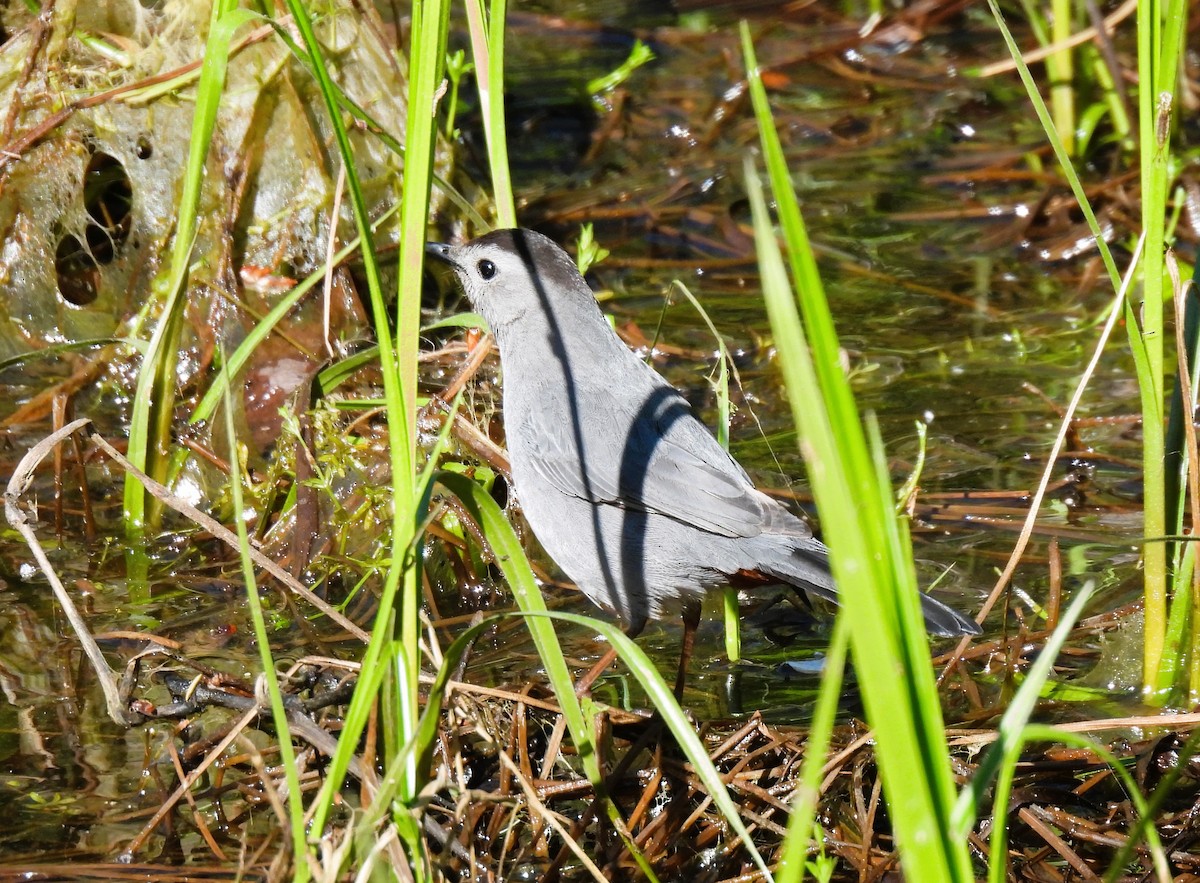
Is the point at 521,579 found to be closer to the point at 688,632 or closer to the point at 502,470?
the point at 688,632

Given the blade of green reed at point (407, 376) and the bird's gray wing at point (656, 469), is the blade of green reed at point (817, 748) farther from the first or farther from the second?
the bird's gray wing at point (656, 469)

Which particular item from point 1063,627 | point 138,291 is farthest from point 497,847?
point 138,291

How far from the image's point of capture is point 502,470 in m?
4.18

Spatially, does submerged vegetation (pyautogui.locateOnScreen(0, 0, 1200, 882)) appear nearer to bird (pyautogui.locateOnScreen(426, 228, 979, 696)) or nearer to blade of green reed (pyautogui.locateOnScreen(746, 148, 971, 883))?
blade of green reed (pyautogui.locateOnScreen(746, 148, 971, 883))

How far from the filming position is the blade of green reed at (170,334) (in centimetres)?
319

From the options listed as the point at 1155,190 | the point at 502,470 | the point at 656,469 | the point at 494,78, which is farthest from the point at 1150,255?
the point at 502,470

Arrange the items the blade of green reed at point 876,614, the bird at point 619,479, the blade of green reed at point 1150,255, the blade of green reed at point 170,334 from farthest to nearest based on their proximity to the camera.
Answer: the bird at point 619,479, the blade of green reed at point 170,334, the blade of green reed at point 1150,255, the blade of green reed at point 876,614

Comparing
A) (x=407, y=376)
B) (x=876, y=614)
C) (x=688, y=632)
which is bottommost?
(x=688, y=632)

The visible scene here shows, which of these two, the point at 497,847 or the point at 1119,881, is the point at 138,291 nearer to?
the point at 497,847

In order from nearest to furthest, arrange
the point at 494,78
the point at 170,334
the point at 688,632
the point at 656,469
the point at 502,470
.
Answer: the point at 494,78 < the point at 656,469 < the point at 688,632 < the point at 170,334 < the point at 502,470

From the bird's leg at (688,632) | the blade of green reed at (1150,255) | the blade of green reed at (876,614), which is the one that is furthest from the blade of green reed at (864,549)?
the bird's leg at (688,632)

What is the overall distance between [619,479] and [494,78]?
1162 mm

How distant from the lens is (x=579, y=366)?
3.88 m

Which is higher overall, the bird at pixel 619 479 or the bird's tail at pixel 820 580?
the bird at pixel 619 479
